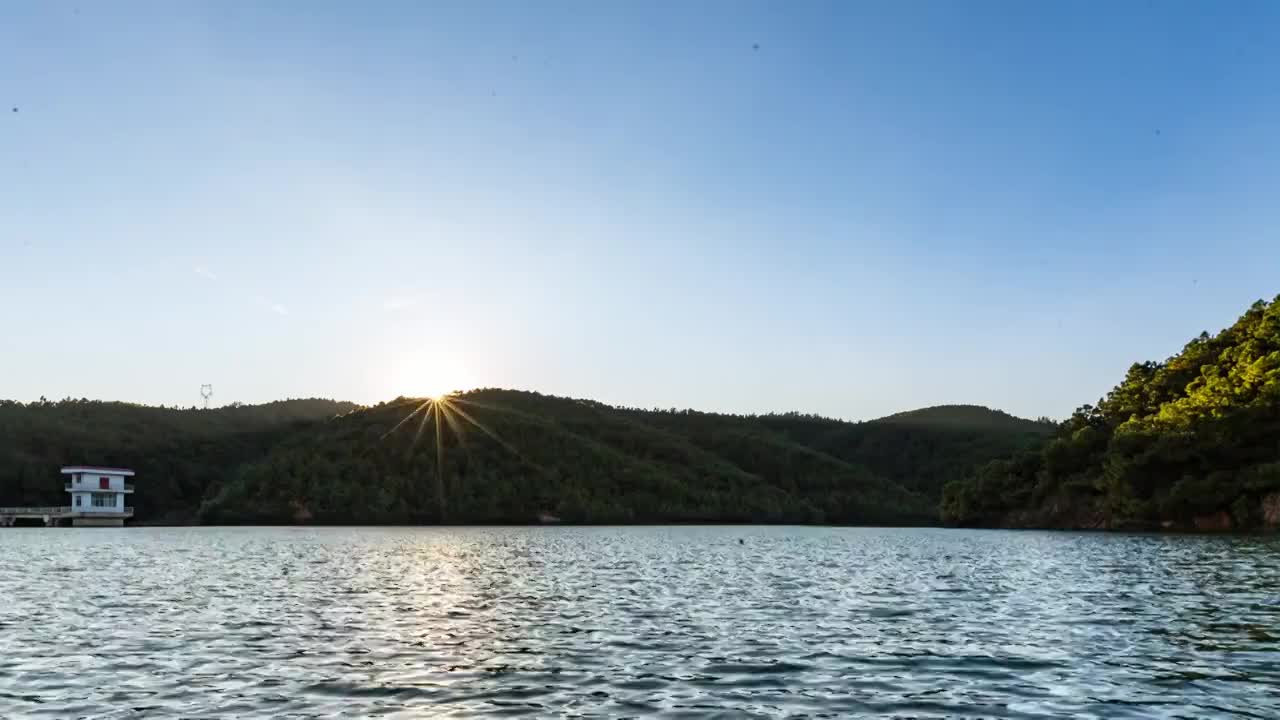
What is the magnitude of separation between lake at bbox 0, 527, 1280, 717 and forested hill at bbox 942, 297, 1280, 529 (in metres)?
81.7

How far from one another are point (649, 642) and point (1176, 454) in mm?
137362

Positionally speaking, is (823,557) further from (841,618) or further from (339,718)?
(339,718)

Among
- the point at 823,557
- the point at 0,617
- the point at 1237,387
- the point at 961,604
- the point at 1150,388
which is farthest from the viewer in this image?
the point at 1150,388

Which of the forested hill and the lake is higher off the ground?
the forested hill

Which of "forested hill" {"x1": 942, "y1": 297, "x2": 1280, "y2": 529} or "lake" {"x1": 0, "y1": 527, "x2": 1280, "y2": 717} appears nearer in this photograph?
"lake" {"x1": 0, "y1": 527, "x2": 1280, "y2": 717}

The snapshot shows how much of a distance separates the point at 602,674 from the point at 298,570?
51671 mm

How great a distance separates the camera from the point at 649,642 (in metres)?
36.2

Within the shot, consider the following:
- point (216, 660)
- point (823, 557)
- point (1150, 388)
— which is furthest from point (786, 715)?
point (1150, 388)

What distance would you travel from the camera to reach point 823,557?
94.8 meters

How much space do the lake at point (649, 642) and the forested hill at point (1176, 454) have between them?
8168cm

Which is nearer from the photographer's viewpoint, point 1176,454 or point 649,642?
point 649,642

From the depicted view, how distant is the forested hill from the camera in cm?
14588

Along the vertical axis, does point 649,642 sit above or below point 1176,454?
below

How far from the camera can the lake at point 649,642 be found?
25.6 metres
